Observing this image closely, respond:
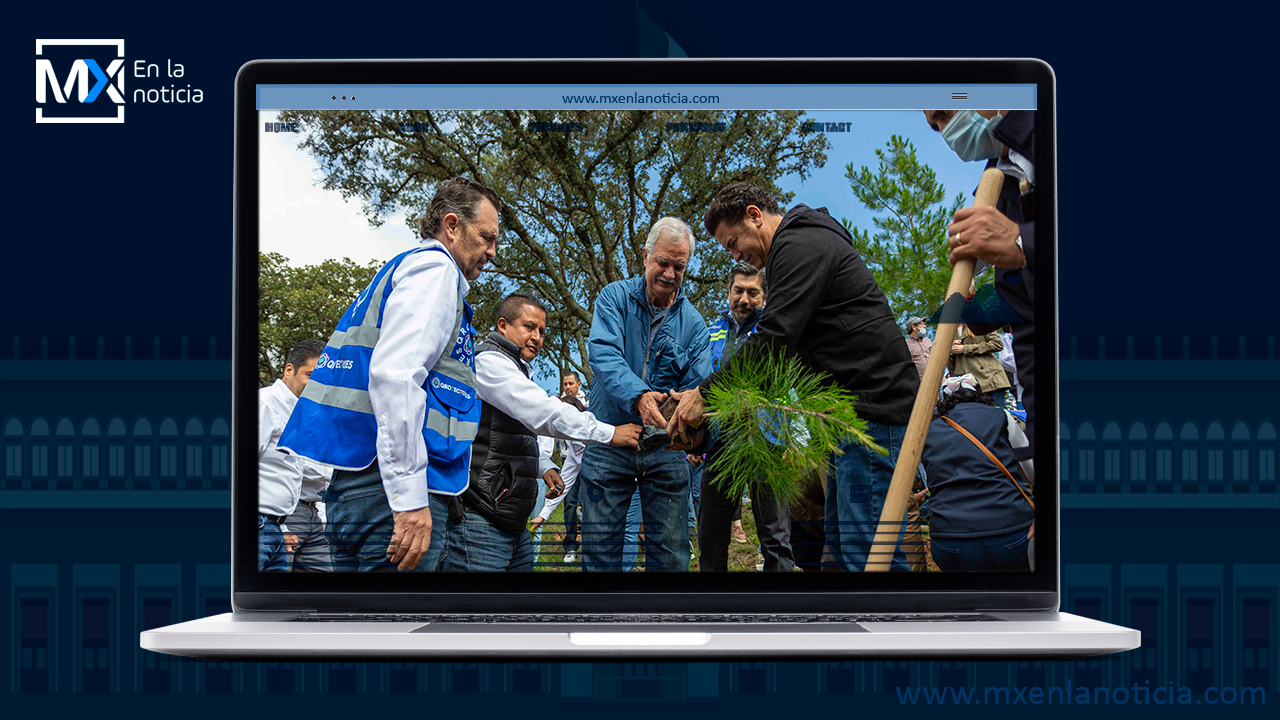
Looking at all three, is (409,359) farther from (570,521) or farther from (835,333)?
(835,333)

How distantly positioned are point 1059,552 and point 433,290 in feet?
6.99

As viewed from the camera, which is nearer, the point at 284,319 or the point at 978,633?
the point at 978,633

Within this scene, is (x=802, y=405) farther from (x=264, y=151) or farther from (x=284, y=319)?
(x=264, y=151)

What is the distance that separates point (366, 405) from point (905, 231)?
1.77m

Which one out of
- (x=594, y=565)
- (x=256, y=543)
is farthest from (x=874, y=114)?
(x=256, y=543)

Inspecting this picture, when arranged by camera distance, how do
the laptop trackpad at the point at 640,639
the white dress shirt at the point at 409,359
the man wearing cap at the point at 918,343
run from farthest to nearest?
the man wearing cap at the point at 918,343, the white dress shirt at the point at 409,359, the laptop trackpad at the point at 640,639

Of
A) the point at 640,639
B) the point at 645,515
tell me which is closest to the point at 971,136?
the point at 645,515

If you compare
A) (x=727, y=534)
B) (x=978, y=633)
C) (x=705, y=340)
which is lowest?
(x=978, y=633)

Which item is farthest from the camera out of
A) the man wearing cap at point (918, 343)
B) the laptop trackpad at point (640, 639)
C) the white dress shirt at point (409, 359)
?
the man wearing cap at point (918, 343)

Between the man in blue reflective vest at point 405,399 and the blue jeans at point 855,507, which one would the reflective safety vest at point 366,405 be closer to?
the man in blue reflective vest at point 405,399

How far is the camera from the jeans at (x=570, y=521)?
3414 mm

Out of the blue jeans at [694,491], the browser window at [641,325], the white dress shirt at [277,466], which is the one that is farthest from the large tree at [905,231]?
the white dress shirt at [277,466]

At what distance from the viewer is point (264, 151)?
11.4ft

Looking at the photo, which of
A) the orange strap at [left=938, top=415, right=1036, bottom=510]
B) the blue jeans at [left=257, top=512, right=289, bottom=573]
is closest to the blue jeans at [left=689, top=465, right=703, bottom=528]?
the orange strap at [left=938, top=415, right=1036, bottom=510]
